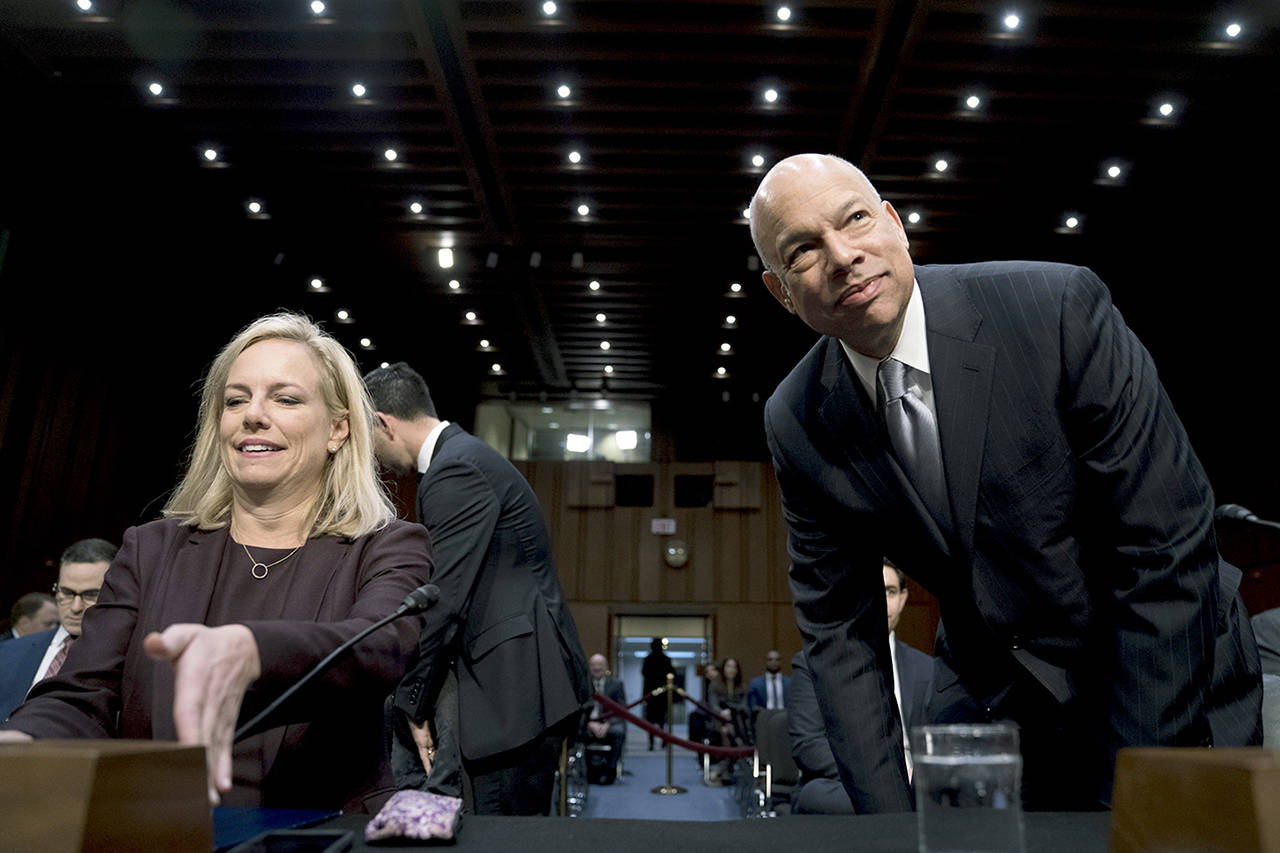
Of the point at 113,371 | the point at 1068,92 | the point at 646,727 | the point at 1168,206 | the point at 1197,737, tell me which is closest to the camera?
the point at 1197,737

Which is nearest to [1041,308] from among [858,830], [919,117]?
[858,830]

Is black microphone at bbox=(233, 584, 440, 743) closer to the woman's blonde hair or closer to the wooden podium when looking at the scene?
the wooden podium

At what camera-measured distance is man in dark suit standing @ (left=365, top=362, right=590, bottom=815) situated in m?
2.34

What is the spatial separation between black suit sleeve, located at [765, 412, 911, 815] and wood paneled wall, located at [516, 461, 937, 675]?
12.8 m

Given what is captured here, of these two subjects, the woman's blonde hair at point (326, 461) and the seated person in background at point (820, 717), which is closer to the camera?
the woman's blonde hair at point (326, 461)

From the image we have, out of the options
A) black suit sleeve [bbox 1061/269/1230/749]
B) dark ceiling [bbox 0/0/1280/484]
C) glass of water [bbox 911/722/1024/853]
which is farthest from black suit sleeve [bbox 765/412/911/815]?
dark ceiling [bbox 0/0/1280/484]

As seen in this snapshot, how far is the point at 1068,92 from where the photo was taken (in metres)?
7.09

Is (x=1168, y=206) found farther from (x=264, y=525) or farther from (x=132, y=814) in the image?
(x=132, y=814)

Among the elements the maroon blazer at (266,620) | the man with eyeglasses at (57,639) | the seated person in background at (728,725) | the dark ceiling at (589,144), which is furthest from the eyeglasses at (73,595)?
the seated person in background at (728,725)

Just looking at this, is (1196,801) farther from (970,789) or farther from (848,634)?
(848,634)

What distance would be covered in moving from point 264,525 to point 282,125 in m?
7.01

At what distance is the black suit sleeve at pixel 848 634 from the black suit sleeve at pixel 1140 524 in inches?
13.4

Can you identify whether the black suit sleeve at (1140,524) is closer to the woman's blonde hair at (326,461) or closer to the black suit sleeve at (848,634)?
the black suit sleeve at (848,634)

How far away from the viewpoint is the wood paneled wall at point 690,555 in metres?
14.2
